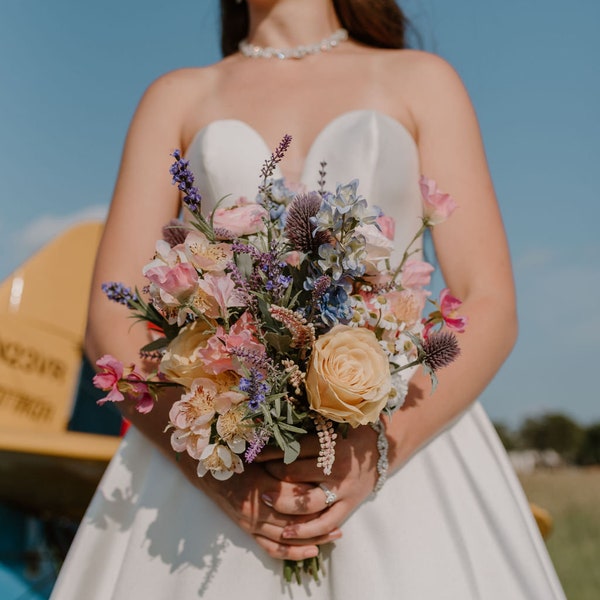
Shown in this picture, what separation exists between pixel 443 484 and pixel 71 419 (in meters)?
3.24

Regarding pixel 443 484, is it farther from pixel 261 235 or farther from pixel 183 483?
pixel 261 235

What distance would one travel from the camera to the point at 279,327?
1.48m

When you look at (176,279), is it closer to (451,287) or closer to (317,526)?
(317,526)

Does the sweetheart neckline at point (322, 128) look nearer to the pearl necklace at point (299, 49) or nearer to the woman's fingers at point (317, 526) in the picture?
the pearl necklace at point (299, 49)

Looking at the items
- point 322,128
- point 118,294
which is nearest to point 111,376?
point 118,294

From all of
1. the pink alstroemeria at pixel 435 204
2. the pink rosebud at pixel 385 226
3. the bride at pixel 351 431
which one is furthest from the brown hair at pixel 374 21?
the pink rosebud at pixel 385 226

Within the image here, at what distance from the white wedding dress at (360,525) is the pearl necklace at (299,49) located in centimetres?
44

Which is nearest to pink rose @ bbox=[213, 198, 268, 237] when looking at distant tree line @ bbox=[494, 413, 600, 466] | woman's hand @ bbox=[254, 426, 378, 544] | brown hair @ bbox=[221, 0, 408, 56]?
woman's hand @ bbox=[254, 426, 378, 544]

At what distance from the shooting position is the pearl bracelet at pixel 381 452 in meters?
1.76

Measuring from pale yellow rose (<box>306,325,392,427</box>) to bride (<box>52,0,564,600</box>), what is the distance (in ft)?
0.90

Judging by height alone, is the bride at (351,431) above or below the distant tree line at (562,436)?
above

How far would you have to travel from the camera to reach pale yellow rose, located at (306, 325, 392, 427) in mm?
1404

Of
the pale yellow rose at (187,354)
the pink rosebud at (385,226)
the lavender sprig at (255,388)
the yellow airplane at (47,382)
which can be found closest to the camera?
the lavender sprig at (255,388)

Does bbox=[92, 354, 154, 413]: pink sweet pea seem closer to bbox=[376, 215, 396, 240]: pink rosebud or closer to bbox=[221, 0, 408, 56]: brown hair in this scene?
bbox=[376, 215, 396, 240]: pink rosebud
